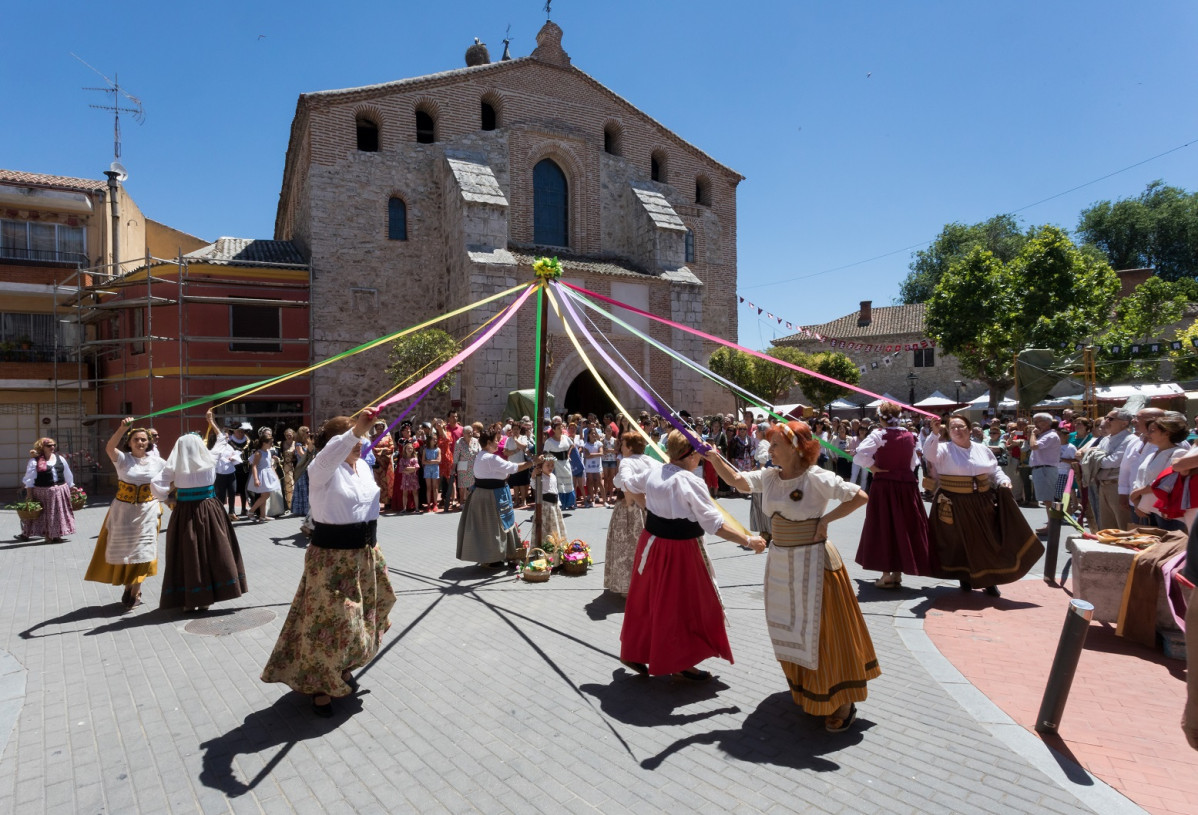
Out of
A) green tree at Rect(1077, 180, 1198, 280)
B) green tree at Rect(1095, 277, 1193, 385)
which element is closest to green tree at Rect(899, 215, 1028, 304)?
green tree at Rect(1077, 180, 1198, 280)

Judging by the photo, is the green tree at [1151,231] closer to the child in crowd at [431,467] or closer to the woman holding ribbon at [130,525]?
the child in crowd at [431,467]

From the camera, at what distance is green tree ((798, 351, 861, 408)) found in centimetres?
3062

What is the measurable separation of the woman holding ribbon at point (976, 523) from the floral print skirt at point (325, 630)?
5.83 meters

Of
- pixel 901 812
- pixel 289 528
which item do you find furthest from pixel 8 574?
pixel 901 812

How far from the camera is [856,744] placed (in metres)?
4.06

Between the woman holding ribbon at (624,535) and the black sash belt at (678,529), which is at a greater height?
the black sash belt at (678,529)

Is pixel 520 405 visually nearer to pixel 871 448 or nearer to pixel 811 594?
pixel 871 448

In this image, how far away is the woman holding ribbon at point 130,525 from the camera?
6996 millimetres

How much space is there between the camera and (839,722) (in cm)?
418

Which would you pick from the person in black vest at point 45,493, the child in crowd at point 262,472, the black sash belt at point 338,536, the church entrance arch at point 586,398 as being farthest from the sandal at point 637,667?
the church entrance arch at point 586,398

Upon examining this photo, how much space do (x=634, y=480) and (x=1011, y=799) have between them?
337 centimetres

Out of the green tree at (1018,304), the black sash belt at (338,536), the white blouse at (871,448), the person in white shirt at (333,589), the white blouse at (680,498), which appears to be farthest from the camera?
the green tree at (1018,304)

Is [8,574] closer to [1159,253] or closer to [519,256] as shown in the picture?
[519,256]

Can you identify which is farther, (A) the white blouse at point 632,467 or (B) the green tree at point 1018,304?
(B) the green tree at point 1018,304
